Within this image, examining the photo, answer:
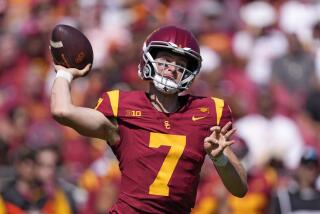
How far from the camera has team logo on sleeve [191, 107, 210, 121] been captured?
521 centimetres

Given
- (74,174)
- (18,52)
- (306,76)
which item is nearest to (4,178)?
(74,174)

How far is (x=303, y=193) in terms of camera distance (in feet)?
27.3

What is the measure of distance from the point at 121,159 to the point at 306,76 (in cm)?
625

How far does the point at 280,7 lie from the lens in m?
12.3

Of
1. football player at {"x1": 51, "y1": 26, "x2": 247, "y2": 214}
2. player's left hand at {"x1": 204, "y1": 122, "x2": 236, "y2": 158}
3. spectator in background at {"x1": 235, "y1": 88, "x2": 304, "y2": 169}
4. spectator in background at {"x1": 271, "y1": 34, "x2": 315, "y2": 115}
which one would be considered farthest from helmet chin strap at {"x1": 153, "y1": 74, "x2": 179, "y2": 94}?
spectator in background at {"x1": 271, "y1": 34, "x2": 315, "y2": 115}

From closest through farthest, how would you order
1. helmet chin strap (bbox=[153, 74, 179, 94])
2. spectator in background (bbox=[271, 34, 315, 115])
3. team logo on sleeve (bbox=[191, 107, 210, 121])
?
helmet chin strap (bbox=[153, 74, 179, 94]) → team logo on sleeve (bbox=[191, 107, 210, 121]) → spectator in background (bbox=[271, 34, 315, 115])

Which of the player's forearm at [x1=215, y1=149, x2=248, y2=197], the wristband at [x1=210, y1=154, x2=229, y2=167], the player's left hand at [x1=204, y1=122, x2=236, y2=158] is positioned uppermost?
the player's left hand at [x1=204, y1=122, x2=236, y2=158]

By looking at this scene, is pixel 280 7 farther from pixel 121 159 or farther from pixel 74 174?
pixel 121 159

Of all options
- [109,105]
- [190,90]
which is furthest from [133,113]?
[190,90]

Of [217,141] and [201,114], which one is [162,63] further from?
[217,141]

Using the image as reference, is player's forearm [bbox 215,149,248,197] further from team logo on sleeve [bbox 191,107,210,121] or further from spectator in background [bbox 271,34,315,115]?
spectator in background [bbox 271,34,315,115]

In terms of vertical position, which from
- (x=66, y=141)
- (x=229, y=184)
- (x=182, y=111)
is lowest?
(x=66, y=141)

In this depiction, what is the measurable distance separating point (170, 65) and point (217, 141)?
1.48 feet

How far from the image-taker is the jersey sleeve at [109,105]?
201 inches
